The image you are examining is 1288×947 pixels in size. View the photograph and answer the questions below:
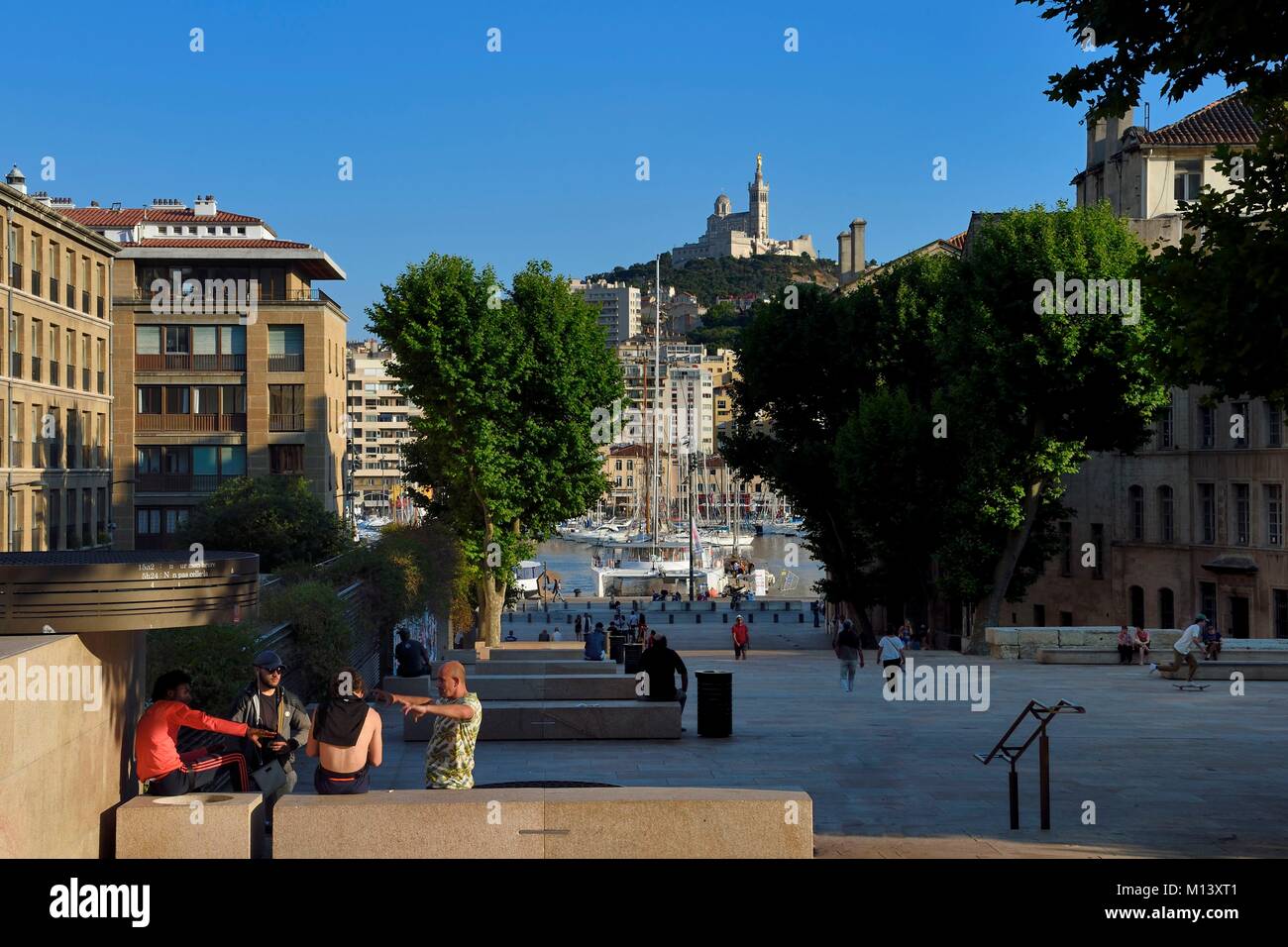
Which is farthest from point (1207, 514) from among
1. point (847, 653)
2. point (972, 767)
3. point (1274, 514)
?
point (972, 767)

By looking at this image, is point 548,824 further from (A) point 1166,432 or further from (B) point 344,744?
(A) point 1166,432

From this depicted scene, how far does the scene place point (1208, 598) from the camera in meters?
49.2

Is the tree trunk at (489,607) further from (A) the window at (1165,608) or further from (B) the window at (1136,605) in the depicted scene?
(A) the window at (1165,608)

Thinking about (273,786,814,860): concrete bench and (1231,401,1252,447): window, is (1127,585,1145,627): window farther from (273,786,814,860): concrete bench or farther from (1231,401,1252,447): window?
(273,786,814,860): concrete bench

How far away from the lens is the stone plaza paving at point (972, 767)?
12812 mm

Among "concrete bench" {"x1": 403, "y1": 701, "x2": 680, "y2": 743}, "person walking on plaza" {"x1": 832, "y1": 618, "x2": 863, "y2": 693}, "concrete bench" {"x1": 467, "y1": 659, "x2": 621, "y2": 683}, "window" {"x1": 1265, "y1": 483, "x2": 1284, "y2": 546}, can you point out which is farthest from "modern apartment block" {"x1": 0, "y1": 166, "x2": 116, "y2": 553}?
"window" {"x1": 1265, "y1": 483, "x2": 1284, "y2": 546}

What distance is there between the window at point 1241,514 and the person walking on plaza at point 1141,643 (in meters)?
13.0

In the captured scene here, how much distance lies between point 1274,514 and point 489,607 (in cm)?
2649

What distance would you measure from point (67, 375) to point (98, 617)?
49.7 m

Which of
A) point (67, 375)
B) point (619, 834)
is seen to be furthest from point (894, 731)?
point (67, 375)

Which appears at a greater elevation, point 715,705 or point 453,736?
point 453,736

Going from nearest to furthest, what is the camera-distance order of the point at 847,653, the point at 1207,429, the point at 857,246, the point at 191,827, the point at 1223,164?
the point at 191,827, the point at 1223,164, the point at 847,653, the point at 1207,429, the point at 857,246

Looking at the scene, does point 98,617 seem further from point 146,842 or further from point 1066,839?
point 1066,839


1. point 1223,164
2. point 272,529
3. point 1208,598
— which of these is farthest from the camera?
point 1208,598
